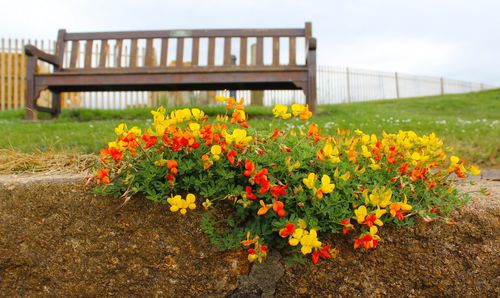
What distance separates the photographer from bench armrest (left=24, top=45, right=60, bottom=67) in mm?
6012

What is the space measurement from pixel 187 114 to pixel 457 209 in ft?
3.19

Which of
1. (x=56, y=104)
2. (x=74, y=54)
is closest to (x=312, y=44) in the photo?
(x=74, y=54)

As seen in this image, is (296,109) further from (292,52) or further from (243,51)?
(243,51)

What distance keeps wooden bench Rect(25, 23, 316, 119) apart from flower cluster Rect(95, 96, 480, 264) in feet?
13.5

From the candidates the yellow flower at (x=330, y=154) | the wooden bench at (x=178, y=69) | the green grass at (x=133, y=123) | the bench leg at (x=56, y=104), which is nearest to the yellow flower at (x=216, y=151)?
the yellow flower at (x=330, y=154)

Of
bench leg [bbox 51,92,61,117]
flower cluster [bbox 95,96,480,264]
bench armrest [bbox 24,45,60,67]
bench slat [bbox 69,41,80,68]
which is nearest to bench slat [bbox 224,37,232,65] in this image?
bench slat [bbox 69,41,80,68]

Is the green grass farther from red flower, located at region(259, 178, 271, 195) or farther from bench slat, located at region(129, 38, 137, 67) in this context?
red flower, located at region(259, 178, 271, 195)

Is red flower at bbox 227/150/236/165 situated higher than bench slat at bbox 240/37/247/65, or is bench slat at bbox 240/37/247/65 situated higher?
bench slat at bbox 240/37/247/65

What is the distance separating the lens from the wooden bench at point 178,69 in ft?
18.5

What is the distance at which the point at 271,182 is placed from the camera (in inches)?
53.5

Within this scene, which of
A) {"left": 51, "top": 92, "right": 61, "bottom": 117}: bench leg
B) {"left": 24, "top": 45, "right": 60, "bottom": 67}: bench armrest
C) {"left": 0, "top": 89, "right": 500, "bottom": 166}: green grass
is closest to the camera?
{"left": 0, "top": 89, "right": 500, "bottom": 166}: green grass

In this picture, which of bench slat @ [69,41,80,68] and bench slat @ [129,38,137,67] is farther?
bench slat @ [69,41,80,68]

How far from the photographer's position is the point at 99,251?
1526 millimetres

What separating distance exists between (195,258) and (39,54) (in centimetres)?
563
